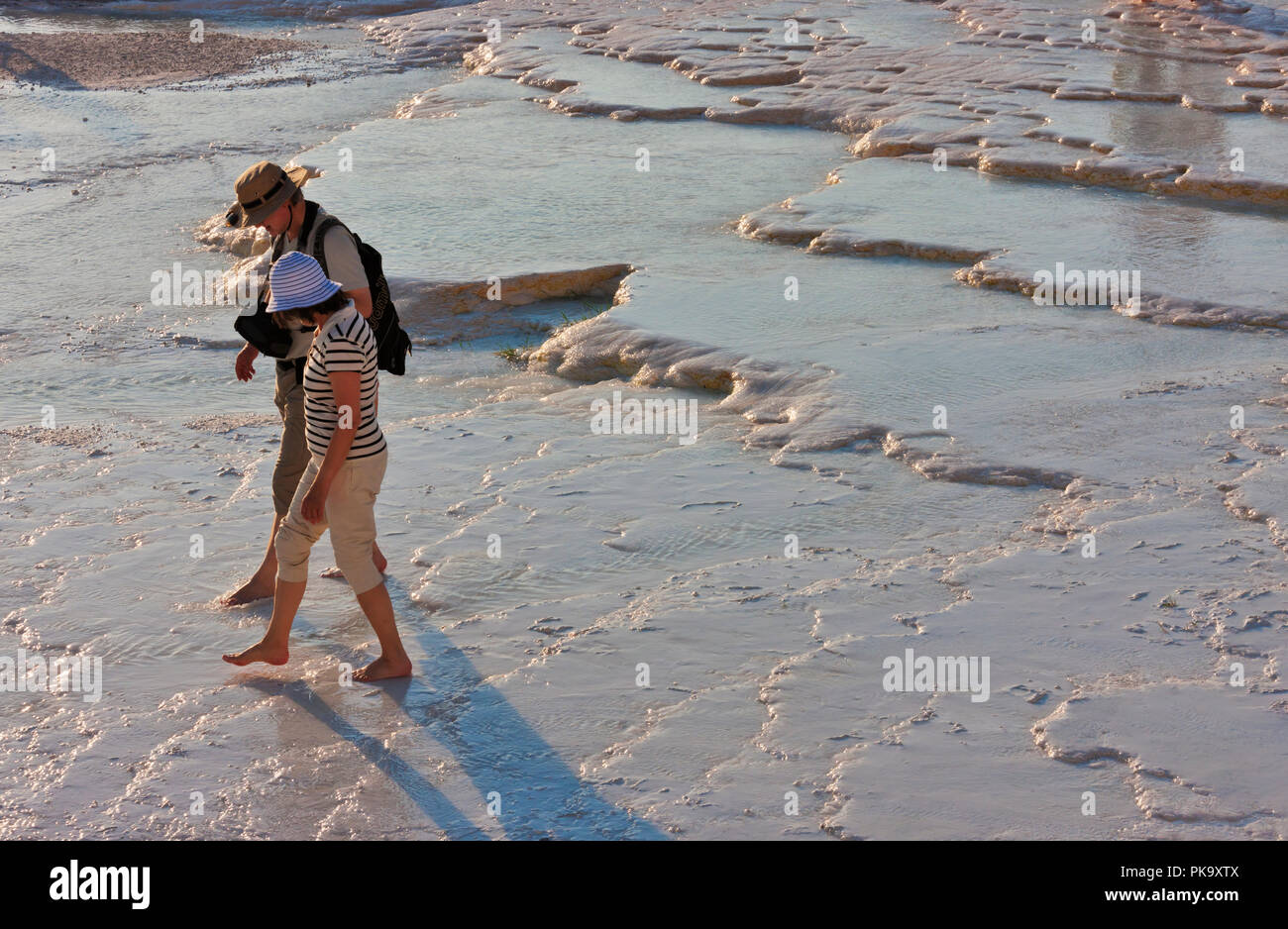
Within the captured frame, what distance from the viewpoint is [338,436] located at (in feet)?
11.0

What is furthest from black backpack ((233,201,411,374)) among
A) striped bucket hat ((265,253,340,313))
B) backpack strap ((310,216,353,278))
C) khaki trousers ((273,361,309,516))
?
striped bucket hat ((265,253,340,313))

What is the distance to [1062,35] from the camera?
13086 mm

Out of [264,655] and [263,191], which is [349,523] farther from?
[263,191]

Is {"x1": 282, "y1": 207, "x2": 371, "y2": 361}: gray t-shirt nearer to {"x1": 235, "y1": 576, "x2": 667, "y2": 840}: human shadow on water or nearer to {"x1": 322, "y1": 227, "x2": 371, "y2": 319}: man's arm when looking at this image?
{"x1": 322, "y1": 227, "x2": 371, "y2": 319}: man's arm

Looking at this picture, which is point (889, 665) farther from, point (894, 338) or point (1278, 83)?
point (1278, 83)

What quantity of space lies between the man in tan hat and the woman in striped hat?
16 centimetres

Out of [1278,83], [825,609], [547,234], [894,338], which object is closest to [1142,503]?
[825,609]

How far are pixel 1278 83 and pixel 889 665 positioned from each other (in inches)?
369

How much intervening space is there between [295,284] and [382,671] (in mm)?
1049

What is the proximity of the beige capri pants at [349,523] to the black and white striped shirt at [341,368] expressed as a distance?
4 centimetres

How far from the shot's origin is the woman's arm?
131 inches

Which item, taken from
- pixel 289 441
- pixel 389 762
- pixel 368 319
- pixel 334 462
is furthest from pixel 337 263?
pixel 389 762

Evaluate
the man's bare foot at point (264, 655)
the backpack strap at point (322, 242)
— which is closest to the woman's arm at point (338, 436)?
the man's bare foot at point (264, 655)

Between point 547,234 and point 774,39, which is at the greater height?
point 774,39
